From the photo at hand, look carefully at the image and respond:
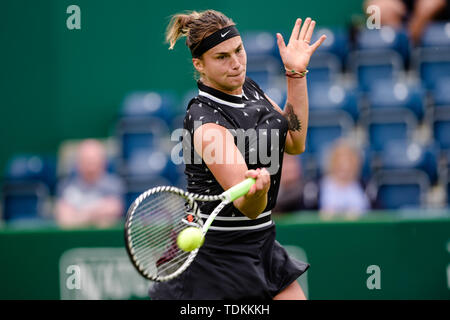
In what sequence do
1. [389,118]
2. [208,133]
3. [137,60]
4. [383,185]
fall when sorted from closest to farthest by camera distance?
1. [208,133]
2. [383,185]
3. [389,118]
4. [137,60]

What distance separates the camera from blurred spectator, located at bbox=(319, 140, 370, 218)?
223 inches

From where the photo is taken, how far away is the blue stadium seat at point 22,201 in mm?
6961

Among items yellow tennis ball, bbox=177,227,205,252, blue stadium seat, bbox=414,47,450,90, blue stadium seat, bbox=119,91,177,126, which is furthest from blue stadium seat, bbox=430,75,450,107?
yellow tennis ball, bbox=177,227,205,252

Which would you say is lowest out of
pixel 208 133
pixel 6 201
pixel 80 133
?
pixel 6 201

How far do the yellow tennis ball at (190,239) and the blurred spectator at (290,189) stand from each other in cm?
260

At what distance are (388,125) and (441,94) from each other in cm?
55

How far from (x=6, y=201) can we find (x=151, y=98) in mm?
1720

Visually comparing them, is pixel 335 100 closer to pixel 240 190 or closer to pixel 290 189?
pixel 290 189

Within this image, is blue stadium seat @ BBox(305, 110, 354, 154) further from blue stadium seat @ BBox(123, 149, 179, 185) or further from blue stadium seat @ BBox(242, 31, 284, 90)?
blue stadium seat @ BBox(123, 149, 179, 185)

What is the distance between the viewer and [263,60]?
7.30 m

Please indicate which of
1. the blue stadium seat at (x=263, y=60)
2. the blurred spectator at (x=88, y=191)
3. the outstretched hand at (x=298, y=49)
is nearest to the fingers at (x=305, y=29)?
the outstretched hand at (x=298, y=49)
